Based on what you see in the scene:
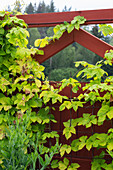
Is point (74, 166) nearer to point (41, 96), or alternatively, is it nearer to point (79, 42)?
point (41, 96)

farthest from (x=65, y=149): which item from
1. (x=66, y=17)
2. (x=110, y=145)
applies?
(x=66, y=17)

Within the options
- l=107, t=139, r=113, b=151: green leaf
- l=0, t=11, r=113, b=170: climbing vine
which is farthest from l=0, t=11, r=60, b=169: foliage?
l=107, t=139, r=113, b=151: green leaf

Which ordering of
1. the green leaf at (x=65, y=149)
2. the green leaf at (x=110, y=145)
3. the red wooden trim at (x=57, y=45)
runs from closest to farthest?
the green leaf at (x=110, y=145), the green leaf at (x=65, y=149), the red wooden trim at (x=57, y=45)

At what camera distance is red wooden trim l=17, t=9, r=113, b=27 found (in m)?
1.89

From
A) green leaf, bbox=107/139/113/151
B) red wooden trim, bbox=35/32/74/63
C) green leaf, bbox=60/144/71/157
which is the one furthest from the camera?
red wooden trim, bbox=35/32/74/63

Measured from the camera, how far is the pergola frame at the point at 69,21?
1.89 metres

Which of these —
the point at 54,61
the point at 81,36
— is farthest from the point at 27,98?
the point at 54,61

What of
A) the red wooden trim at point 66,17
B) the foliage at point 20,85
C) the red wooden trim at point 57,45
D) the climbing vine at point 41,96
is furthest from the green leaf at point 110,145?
the red wooden trim at point 66,17

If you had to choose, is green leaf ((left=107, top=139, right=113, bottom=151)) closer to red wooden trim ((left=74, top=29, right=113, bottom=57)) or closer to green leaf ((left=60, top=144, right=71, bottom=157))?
green leaf ((left=60, top=144, right=71, bottom=157))

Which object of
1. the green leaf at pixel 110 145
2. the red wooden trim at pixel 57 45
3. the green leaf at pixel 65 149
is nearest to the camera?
the green leaf at pixel 110 145

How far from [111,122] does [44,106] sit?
2.00 ft

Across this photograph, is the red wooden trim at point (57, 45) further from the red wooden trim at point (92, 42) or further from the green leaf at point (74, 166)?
the green leaf at point (74, 166)

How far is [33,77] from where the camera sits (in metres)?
1.98

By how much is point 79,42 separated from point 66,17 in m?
0.26
